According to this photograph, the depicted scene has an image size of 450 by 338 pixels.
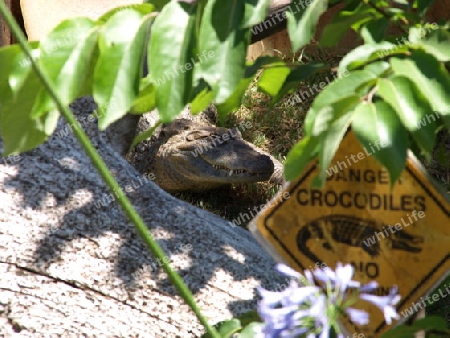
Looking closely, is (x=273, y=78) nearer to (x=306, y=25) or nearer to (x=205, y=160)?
(x=306, y=25)

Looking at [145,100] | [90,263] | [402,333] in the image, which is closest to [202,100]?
[145,100]

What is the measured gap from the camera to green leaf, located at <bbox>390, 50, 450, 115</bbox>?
1.00 meters

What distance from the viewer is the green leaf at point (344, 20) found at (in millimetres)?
1345

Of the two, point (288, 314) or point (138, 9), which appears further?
point (138, 9)

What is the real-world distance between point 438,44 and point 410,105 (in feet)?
0.44

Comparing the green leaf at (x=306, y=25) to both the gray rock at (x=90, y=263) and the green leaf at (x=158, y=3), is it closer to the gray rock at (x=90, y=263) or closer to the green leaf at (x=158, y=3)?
the green leaf at (x=158, y=3)

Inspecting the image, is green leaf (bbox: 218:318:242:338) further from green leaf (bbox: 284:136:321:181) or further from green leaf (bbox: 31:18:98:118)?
green leaf (bbox: 31:18:98:118)

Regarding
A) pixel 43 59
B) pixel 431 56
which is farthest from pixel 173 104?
pixel 431 56

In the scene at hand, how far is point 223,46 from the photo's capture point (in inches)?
41.3

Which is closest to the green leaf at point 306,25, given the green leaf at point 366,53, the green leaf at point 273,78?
the green leaf at point 366,53

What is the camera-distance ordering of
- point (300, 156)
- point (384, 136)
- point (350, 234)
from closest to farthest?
point (384, 136)
point (300, 156)
point (350, 234)

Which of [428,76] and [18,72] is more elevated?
[18,72]

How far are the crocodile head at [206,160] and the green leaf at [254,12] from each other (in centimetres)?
346

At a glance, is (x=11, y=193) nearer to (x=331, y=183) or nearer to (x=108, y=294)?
(x=108, y=294)
